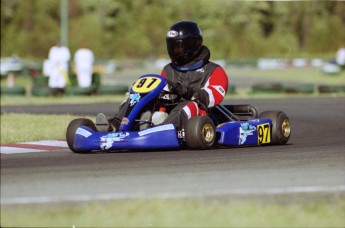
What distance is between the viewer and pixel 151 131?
27.7ft

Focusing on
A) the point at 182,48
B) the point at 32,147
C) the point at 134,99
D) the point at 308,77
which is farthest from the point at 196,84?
the point at 308,77

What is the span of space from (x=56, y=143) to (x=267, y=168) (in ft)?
11.6

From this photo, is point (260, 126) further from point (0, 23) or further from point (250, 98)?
point (0, 23)

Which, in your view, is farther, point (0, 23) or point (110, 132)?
point (0, 23)

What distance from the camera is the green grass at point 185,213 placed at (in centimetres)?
499

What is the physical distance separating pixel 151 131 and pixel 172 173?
65.6 inches

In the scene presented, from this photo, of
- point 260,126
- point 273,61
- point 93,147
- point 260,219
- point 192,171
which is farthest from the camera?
point 273,61

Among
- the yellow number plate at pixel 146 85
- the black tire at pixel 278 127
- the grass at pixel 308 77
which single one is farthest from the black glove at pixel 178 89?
the grass at pixel 308 77

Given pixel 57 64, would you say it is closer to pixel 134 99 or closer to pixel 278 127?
pixel 278 127

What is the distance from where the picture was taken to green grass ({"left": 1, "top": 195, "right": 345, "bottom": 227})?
499 centimetres

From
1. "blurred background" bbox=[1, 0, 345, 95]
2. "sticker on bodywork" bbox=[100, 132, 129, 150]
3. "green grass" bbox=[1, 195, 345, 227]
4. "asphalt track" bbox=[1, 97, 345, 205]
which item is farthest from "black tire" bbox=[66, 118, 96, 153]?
"blurred background" bbox=[1, 0, 345, 95]

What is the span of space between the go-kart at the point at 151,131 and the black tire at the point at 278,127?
12.8 inches

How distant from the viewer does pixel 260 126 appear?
9.40 m

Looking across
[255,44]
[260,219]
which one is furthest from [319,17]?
[260,219]
